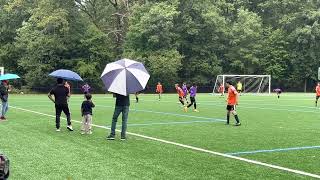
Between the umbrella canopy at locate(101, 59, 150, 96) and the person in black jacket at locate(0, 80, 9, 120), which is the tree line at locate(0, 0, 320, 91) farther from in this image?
the umbrella canopy at locate(101, 59, 150, 96)

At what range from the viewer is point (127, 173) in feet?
28.0

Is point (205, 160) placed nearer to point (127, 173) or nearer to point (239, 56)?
point (127, 173)

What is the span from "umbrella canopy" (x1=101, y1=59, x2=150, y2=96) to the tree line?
152 ft

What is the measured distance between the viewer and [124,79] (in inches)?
508

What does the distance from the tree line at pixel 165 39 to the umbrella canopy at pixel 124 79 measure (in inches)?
1826

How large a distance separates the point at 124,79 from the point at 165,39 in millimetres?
51383

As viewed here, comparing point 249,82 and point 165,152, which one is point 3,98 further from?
point 249,82

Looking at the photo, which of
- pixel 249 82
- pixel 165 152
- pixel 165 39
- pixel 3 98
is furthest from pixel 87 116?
pixel 249 82

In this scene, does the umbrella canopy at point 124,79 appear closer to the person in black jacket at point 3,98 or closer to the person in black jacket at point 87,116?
the person in black jacket at point 87,116

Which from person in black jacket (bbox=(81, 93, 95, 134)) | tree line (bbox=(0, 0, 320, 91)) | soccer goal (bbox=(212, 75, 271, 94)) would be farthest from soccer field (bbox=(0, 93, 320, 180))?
soccer goal (bbox=(212, 75, 271, 94))

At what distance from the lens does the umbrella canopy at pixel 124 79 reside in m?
12.9

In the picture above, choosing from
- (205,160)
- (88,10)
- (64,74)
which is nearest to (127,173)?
(205,160)

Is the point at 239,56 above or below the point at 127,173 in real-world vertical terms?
above

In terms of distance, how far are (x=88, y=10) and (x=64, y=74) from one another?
171 feet
